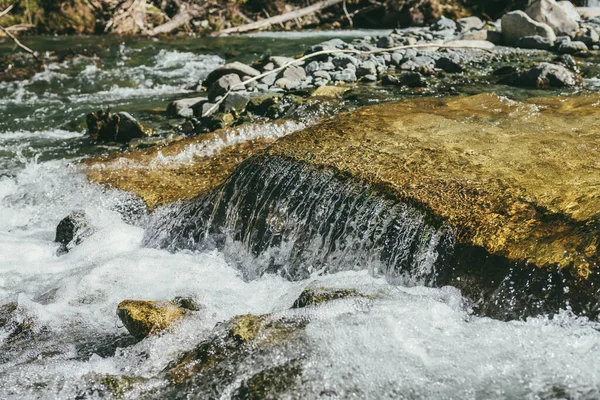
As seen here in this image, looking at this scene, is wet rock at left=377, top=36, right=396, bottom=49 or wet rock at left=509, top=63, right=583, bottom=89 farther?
wet rock at left=377, top=36, right=396, bottom=49

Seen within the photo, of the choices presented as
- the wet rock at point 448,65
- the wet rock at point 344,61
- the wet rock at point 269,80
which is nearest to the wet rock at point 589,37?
the wet rock at point 448,65

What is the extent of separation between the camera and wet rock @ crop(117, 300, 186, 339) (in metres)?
3.28

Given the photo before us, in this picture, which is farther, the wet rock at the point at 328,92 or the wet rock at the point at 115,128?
the wet rock at the point at 328,92

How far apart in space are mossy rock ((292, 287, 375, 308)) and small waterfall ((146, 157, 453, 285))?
0.52 metres

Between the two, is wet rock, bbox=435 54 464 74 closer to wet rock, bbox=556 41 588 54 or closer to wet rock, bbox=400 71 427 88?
wet rock, bbox=400 71 427 88

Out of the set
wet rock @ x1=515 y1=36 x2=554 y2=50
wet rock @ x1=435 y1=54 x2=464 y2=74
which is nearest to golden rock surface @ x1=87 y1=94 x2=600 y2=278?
wet rock @ x1=435 y1=54 x2=464 y2=74

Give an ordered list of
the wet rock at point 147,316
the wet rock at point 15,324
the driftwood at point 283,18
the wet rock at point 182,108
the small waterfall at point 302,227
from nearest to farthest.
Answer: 1. the wet rock at point 147,316
2. the wet rock at point 15,324
3. the small waterfall at point 302,227
4. the wet rock at point 182,108
5. the driftwood at point 283,18

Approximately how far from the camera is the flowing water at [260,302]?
8.95 ft

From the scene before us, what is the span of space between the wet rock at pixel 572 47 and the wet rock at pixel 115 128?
7.53 metres

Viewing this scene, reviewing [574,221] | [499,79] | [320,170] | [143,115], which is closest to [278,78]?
[143,115]

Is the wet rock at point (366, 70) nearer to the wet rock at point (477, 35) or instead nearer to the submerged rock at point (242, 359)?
the wet rock at point (477, 35)

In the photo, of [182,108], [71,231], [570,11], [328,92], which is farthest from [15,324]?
Answer: [570,11]

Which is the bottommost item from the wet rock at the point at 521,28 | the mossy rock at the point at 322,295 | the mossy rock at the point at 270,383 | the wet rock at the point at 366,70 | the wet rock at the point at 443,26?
the mossy rock at the point at 270,383

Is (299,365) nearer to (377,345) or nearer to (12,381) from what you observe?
(377,345)
